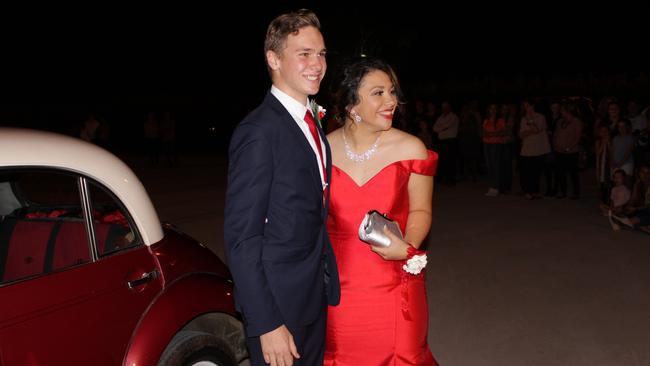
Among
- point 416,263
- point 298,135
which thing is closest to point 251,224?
point 298,135

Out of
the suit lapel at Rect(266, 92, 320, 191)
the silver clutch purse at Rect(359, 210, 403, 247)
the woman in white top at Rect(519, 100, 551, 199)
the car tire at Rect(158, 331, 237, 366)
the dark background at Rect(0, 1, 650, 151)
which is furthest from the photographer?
the dark background at Rect(0, 1, 650, 151)

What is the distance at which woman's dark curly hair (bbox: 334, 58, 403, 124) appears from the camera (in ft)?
9.80

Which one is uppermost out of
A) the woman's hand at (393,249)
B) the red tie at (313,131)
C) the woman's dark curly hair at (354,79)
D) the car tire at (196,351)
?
the woman's dark curly hair at (354,79)

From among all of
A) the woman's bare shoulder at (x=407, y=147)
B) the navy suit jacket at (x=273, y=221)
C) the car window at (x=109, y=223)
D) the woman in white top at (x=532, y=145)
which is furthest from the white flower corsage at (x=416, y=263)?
the woman in white top at (x=532, y=145)

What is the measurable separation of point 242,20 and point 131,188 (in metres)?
41.7

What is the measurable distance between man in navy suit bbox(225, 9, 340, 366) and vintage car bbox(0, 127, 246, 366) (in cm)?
74

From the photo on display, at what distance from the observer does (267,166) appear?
2023 mm

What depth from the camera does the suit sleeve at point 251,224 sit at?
1990 mm

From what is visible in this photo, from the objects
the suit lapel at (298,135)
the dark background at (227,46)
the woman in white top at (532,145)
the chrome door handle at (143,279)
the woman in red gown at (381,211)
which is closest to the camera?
the suit lapel at (298,135)

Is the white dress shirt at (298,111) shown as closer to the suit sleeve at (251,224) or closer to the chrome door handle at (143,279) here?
the suit sleeve at (251,224)

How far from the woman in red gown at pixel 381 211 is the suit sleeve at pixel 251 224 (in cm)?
102


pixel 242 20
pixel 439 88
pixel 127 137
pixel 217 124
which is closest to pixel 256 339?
pixel 439 88

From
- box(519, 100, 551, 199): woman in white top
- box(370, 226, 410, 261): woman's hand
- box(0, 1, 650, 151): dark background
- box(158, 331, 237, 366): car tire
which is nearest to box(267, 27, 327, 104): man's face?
box(370, 226, 410, 261): woman's hand

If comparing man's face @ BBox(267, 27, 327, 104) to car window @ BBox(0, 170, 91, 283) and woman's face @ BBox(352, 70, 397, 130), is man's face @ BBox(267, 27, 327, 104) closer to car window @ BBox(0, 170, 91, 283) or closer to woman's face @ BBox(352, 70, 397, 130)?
woman's face @ BBox(352, 70, 397, 130)
